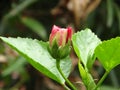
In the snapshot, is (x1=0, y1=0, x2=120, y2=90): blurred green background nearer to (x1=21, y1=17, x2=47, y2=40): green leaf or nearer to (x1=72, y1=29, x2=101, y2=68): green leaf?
(x1=21, y1=17, x2=47, y2=40): green leaf

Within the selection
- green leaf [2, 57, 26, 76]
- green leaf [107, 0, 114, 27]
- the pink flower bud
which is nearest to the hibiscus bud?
the pink flower bud

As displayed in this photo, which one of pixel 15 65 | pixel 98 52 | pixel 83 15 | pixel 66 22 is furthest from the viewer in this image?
pixel 66 22

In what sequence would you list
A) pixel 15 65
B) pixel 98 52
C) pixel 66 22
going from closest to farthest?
pixel 98 52 < pixel 15 65 < pixel 66 22

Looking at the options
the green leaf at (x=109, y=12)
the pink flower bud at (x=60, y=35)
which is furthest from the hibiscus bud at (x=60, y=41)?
the green leaf at (x=109, y=12)

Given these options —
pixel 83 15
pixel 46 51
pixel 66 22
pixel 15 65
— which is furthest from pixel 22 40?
pixel 66 22

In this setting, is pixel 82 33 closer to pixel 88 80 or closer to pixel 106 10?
pixel 88 80

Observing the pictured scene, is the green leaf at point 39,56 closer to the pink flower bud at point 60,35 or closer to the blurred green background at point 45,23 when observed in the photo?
the pink flower bud at point 60,35

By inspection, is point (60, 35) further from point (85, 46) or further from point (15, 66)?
point (15, 66)
